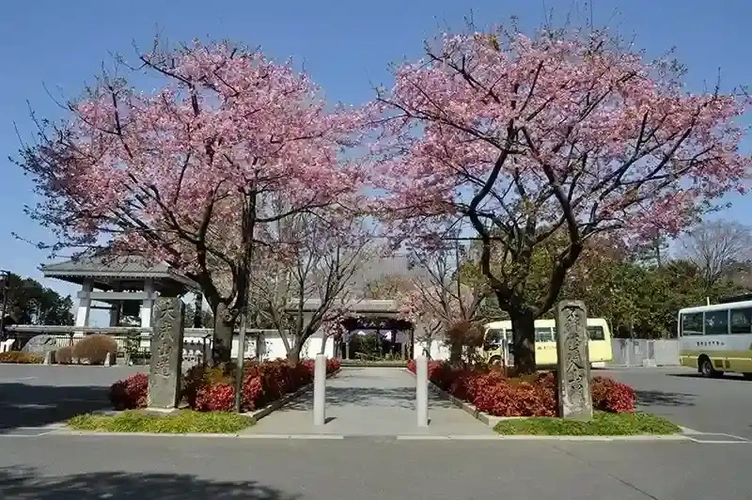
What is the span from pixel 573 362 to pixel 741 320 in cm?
1853

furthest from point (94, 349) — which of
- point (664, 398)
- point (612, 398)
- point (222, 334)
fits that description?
point (612, 398)

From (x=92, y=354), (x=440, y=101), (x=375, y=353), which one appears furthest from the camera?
(x=375, y=353)

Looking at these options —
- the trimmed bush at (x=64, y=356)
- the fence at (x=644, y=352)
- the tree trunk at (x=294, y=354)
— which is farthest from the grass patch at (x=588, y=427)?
the fence at (x=644, y=352)

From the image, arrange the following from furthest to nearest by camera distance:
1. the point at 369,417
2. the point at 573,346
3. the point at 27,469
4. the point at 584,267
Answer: the point at 584,267
the point at 369,417
the point at 573,346
the point at 27,469

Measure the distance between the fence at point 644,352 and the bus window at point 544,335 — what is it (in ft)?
37.6

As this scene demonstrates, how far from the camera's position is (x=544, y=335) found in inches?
1342

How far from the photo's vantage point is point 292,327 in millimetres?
28125

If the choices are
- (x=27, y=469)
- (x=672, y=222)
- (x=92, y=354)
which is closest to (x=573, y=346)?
(x=672, y=222)

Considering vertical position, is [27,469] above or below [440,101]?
below

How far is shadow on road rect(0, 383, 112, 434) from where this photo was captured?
510 inches

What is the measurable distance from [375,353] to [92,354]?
706 inches

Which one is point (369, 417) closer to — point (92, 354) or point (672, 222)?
point (672, 222)

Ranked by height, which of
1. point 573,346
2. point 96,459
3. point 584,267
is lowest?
point 96,459

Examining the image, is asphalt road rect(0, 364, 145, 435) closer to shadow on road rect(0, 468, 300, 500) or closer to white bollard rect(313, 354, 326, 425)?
shadow on road rect(0, 468, 300, 500)
